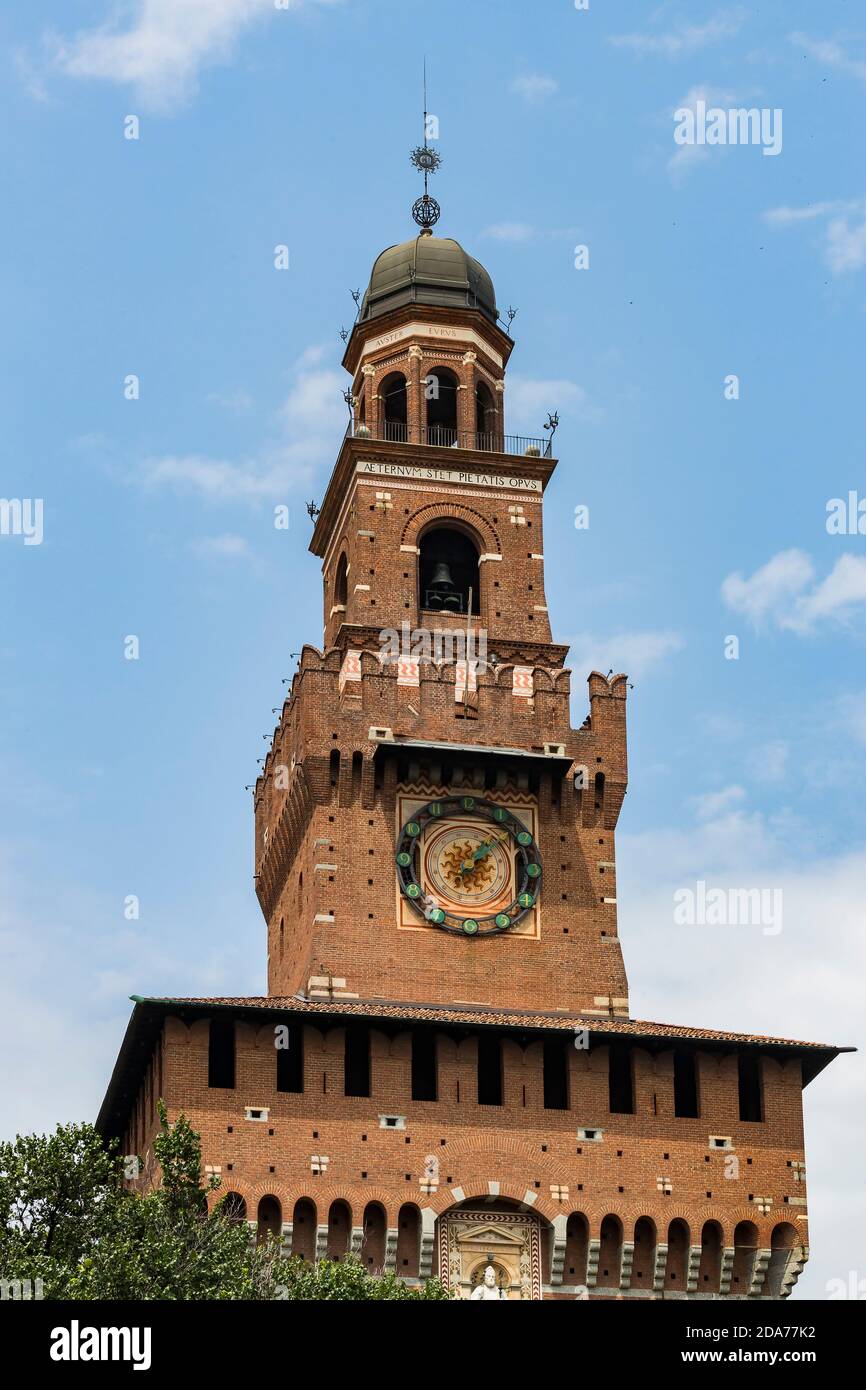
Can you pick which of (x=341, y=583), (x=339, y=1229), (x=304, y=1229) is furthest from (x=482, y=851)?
(x=304, y=1229)

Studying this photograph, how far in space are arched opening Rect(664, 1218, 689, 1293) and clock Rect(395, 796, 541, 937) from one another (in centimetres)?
800

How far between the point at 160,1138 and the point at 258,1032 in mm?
6027

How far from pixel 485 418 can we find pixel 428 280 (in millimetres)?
4175

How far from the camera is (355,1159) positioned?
51906 millimetres

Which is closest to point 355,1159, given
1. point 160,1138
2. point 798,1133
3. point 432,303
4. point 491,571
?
point 160,1138

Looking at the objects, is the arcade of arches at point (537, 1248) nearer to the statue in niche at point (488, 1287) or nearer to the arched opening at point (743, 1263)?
the arched opening at point (743, 1263)

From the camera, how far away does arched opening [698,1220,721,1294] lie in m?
53.5

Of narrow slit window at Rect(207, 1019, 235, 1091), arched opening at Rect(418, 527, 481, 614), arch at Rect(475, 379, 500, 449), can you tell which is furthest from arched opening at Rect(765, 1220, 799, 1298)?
arch at Rect(475, 379, 500, 449)

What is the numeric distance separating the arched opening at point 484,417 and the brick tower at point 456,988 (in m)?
0.11

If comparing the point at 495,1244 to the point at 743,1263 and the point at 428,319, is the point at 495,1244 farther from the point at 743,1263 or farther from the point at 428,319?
the point at 428,319

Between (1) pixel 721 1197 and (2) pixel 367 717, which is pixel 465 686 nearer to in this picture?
(2) pixel 367 717

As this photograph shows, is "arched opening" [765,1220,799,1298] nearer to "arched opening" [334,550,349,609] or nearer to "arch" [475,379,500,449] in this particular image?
"arched opening" [334,550,349,609]
